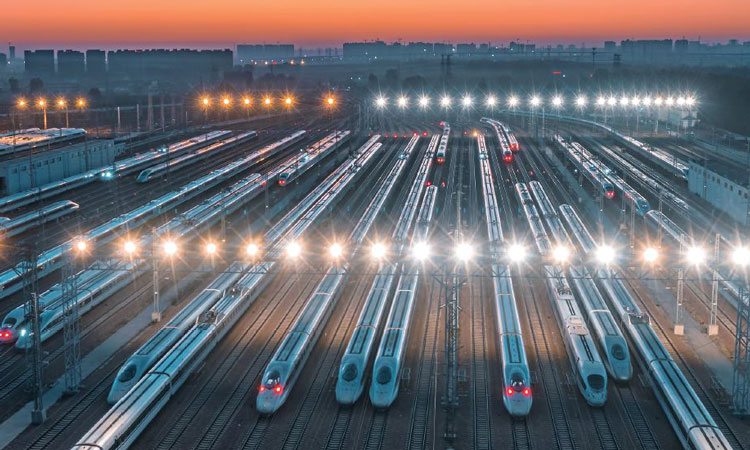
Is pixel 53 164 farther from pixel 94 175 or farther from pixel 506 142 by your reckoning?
pixel 506 142

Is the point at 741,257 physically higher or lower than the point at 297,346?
lower

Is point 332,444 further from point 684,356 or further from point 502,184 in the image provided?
point 502,184

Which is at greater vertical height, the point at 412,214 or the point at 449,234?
the point at 412,214

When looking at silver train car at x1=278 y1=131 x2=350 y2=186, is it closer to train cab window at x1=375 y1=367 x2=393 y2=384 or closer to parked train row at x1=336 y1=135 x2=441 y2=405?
parked train row at x1=336 y1=135 x2=441 y2=405

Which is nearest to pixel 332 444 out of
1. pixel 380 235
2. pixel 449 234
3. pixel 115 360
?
pixel 115 360

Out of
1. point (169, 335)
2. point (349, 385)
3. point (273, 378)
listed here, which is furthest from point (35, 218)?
point (349, 385)

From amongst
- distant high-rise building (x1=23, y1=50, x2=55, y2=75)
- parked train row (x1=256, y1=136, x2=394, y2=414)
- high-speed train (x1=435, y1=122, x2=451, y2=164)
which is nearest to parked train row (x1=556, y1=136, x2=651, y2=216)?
high-speed train (x1=435, y1=122, x2=451, y2=164)
